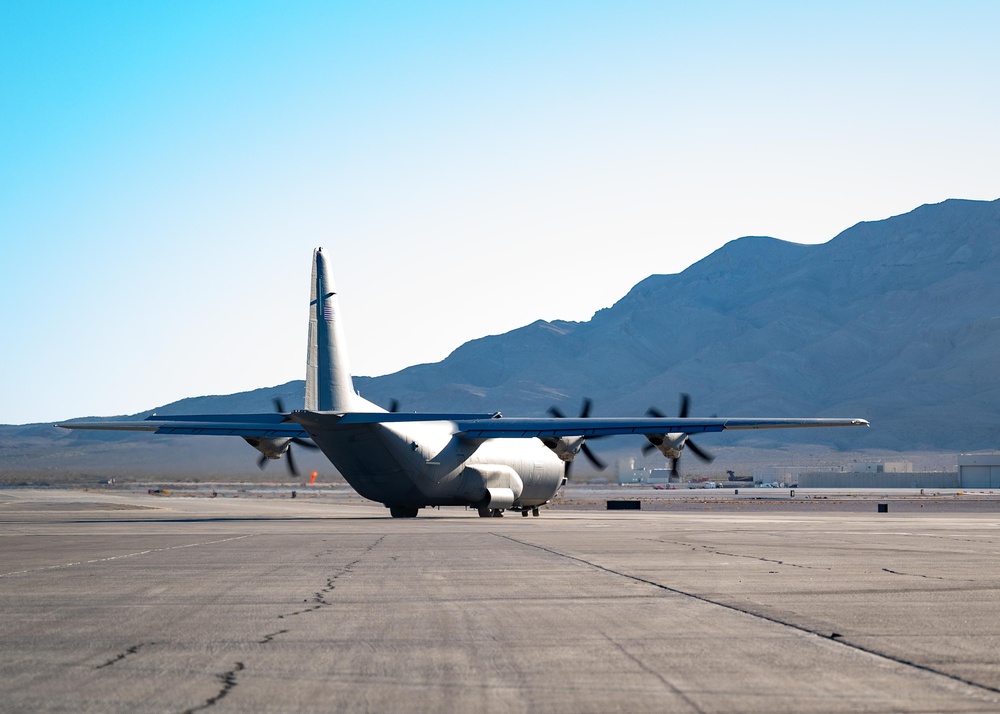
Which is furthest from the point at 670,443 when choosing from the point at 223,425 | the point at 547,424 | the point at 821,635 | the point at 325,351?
the point at 821,635

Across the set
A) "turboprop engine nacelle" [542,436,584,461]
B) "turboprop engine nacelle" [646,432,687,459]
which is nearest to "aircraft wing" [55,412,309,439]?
"turboprop engine nacelle" [542,436,584,461]

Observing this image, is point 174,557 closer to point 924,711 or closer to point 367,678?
point 367,678

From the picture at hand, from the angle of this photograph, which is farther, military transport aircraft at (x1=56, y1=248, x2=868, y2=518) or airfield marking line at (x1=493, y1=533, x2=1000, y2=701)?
military transport aircraft at (x1=56, y1=248, x2=868, y2=518)

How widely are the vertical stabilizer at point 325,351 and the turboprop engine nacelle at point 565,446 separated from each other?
13272 mm

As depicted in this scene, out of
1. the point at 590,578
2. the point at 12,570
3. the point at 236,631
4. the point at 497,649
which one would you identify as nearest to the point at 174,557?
the point at 12,570

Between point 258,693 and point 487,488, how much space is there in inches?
1601

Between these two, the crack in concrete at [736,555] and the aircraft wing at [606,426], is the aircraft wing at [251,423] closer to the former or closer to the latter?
the aircraft wing at [606,426]

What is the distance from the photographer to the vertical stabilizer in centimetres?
4078

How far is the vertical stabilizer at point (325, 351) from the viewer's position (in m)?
40.8

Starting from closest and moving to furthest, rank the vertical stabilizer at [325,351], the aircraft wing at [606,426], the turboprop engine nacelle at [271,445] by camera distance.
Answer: the vertical stabilizer at [325,351] < the aircraft wing at [606,426] < the turboprop engine nacelle at [271,445]

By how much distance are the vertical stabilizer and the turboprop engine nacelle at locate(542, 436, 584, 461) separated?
13.3 m

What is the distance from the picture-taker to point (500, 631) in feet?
37.6

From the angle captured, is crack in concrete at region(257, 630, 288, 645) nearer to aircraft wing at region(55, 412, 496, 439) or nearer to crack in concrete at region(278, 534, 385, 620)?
crack in concrete at region(278, 534, 385, 620)

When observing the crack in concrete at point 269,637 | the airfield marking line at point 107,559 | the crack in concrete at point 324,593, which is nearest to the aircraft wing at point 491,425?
the airfield marking line at point 107,559
